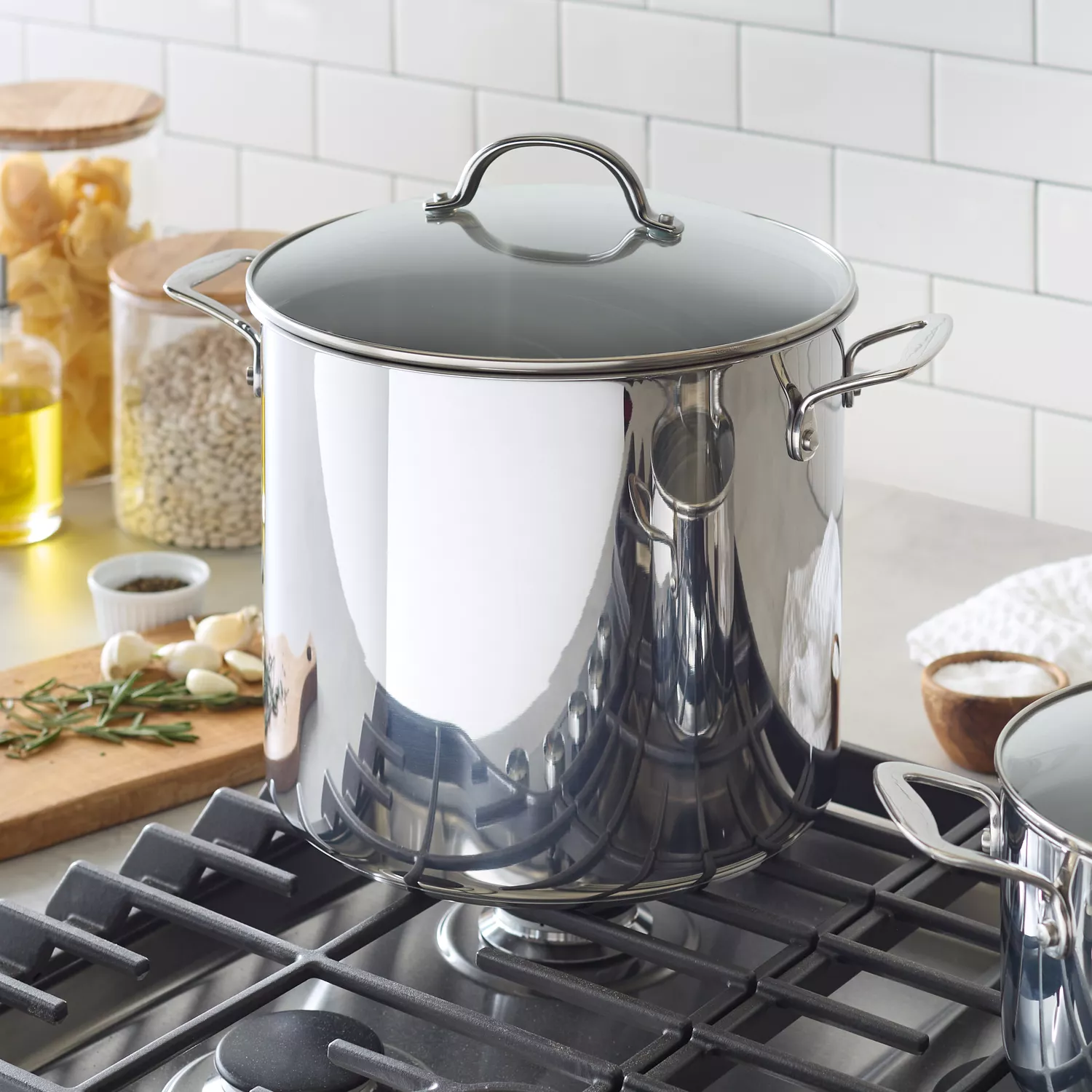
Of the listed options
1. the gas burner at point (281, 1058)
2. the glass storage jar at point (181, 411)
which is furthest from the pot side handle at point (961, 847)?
the glass storage jar at point (181, 411)

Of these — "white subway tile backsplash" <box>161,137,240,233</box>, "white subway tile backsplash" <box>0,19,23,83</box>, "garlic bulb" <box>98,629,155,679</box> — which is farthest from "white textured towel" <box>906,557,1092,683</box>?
"white subway tile backsplash" <box>0,19,23,83</box>

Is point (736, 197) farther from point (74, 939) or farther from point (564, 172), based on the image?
point (74, 939)

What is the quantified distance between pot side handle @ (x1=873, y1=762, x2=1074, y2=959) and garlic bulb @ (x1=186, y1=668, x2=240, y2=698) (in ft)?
1.65

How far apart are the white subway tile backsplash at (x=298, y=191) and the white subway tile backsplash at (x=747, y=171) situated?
338 millimetres

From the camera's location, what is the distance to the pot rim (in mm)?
570

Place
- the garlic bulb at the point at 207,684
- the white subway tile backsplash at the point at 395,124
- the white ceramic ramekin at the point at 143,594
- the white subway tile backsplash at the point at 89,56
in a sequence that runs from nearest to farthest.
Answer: the garlic bulb at the point at 207,684 < the white ceramic ramekin at the point at 143,594 < the white subway tile backsplash at the point at 395,124 < the white subway tile backsplash at the point at 89,56

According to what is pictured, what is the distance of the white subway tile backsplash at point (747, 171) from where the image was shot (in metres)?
1.33

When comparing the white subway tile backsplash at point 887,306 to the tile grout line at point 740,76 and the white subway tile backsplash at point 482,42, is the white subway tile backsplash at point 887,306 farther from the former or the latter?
the white subway tile backsplash at point 482,42

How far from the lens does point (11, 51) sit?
1.92 meters

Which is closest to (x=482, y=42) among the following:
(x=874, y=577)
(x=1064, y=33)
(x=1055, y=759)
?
(x=1064, y=33)

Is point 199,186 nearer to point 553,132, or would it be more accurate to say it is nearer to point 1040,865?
point 553,132

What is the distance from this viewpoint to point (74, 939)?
0.69m

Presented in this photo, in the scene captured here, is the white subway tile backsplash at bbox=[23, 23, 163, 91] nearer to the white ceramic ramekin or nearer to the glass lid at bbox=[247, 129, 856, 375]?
the white ceramic ramekin

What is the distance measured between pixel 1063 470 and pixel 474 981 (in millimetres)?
752
